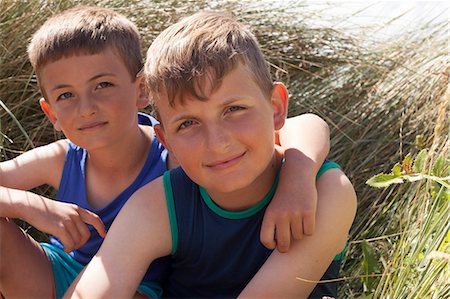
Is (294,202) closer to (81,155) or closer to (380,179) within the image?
(380,179)

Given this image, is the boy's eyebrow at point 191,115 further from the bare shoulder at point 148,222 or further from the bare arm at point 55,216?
the bare arm at point 55,216

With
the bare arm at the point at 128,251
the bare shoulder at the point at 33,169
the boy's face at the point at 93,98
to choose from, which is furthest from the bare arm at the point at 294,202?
the bare shoulder at the point at 33,169

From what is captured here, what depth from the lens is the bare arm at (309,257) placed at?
195cm

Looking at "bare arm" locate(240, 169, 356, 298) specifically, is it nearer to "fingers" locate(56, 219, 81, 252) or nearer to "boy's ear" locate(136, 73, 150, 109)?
"fingers" locate(56, 219, 81, 252)

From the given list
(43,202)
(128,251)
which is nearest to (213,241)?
(128,251)

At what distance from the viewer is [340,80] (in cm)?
354

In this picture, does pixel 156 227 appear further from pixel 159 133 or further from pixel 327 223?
pixel 327 223

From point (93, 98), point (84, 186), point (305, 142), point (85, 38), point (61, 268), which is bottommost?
point (61, 268)

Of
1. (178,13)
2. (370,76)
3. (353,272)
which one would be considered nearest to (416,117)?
(370,76)

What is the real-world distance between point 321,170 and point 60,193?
1043 mm

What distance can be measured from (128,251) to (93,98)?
651 millimetres

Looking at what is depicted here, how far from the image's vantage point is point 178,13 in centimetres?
356

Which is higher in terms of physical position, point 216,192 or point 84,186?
point 216,192

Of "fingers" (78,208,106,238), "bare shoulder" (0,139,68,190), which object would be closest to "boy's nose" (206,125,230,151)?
"fingers" (78,208,106,238)
